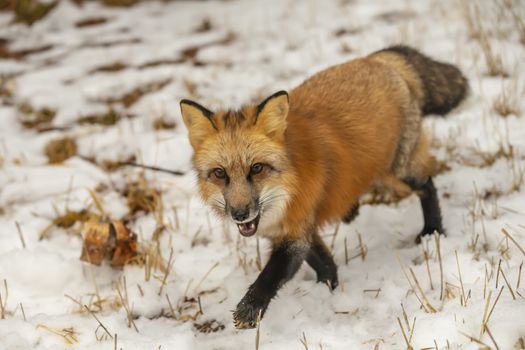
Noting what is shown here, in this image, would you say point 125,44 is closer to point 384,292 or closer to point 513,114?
point 513,114

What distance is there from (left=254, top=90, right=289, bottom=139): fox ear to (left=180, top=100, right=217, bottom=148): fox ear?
29 cm

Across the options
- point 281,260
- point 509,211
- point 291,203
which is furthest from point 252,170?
point 509,211

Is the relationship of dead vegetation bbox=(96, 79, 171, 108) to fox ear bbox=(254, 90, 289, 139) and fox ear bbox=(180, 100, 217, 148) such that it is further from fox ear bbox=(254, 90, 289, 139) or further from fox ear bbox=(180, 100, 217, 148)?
fox ear bbox=(254, 90, 289, 139)

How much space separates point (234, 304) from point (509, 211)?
2.09 metres

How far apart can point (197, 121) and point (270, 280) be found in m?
1.06

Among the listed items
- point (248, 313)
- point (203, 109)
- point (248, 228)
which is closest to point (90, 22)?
point (203, 109)

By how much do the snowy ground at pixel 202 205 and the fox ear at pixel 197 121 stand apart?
101cm

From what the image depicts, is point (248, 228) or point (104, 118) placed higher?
point (248, 228)

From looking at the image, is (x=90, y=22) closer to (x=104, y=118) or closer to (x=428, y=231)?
(x=104, y=118)

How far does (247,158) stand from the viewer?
313 cm

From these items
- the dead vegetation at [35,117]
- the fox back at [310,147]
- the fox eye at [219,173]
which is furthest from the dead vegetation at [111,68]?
the fox eye at [219,173]

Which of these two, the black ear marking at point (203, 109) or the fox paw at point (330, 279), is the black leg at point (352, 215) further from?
the black ear marking at point (203, 109)

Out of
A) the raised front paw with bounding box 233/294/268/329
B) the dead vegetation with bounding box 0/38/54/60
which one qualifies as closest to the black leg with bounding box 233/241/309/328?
the raised front paw with bounding box 233/294/268/329

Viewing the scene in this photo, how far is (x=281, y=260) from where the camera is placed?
129 inches
